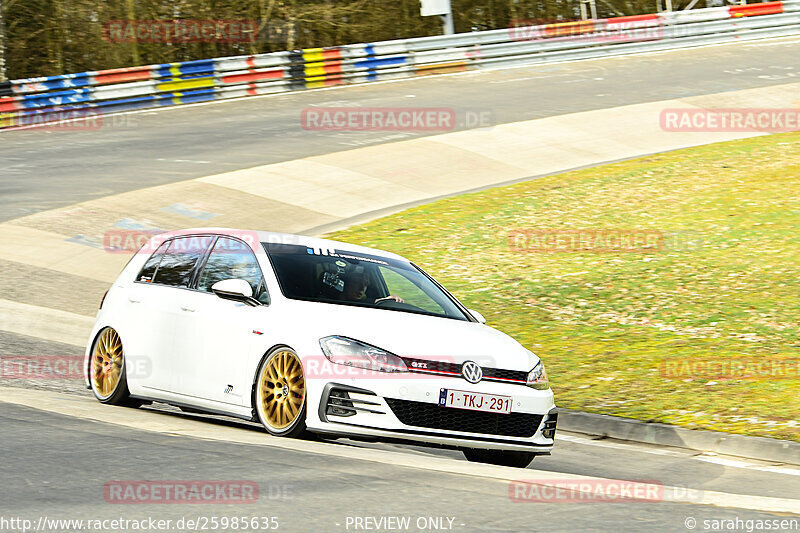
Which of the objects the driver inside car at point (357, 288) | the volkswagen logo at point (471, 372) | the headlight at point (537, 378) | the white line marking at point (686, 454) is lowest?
the white line marking at point (686, 454)

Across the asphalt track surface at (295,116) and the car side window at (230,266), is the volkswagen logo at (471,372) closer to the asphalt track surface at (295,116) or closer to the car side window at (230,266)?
the car side window at (230,266)

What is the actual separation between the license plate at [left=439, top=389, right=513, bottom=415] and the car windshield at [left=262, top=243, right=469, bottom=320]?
42.2 inches

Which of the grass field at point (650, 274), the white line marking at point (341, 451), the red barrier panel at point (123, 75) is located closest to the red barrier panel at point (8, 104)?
the red barrier panel at point (123, 75)

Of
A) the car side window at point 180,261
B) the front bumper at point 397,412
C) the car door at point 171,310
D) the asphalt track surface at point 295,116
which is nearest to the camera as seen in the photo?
the front bumper at point 397,412

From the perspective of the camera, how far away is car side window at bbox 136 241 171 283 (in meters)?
9.43

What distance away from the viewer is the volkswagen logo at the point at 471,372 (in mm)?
7590

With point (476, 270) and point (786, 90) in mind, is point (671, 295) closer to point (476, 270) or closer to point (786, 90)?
point (476, 270)

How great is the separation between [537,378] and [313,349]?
1.64 m

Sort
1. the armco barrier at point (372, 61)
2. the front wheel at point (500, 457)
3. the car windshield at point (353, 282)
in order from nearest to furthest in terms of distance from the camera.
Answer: the front wheel at point (500, 457), the car windshield at point (353, 282), the armco barrier at point (372, 61)

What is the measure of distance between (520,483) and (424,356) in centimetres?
140

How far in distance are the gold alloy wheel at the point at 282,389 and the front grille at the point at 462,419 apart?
672 mm

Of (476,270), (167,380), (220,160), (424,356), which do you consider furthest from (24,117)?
(424,356)

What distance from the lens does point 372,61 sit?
32.5m

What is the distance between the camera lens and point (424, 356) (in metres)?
7.56
